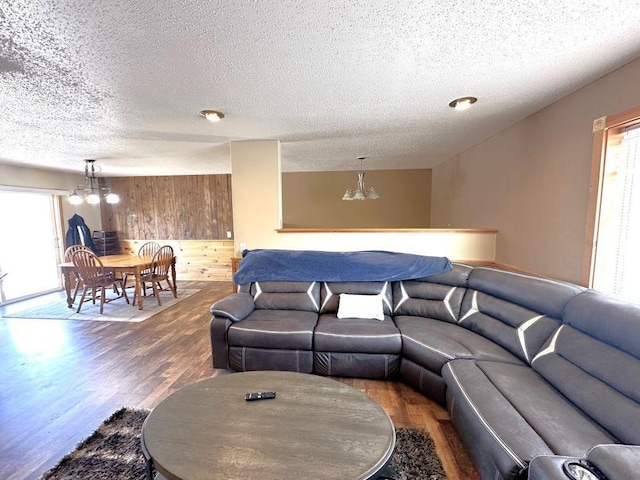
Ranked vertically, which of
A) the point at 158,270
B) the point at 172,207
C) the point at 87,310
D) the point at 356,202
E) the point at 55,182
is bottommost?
the point at 87,310

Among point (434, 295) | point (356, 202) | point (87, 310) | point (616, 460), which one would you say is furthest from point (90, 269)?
point (616, 460)

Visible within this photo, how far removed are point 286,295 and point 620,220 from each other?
2.74m

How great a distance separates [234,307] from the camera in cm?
255

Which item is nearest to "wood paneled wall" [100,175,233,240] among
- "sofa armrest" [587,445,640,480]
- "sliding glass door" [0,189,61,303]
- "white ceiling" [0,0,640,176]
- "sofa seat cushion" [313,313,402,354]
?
"sliding glass door" [0,189,61,303]

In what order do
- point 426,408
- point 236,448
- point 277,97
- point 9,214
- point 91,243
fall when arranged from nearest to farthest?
point 236,448
point 426,408
point 277,97
point 9,214
point 91,243

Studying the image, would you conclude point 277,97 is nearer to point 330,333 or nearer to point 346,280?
point 346,280

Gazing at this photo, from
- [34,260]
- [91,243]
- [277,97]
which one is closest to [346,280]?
[277,97]

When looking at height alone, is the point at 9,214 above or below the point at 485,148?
below

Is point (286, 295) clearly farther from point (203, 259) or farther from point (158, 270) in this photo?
→ point (203, 259)

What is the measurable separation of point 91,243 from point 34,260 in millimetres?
876

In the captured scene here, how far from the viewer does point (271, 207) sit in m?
3.53

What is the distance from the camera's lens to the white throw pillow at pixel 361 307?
262cm

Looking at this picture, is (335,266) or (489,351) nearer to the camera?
(489,351)

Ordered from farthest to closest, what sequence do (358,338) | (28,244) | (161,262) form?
1. (28,244)
2. (161,262)
3. (358,338)
